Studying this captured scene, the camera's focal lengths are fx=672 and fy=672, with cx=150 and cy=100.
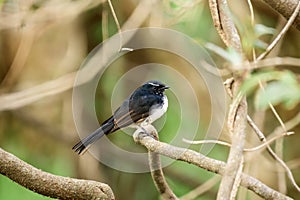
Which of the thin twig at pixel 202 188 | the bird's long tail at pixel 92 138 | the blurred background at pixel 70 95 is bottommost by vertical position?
the thin twig at pixel 202 188

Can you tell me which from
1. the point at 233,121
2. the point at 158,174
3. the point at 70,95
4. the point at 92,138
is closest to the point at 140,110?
the point at 92,138

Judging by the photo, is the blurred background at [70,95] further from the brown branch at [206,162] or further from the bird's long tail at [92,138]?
the brown branch at [206,162]

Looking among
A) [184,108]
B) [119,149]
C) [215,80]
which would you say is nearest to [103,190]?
[215,80]

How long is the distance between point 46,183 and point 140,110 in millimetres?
652

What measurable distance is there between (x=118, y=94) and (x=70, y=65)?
1.12 feet

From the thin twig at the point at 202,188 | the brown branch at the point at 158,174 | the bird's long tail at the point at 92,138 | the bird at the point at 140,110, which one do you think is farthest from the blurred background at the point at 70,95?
the brown branch at the point at 158,174

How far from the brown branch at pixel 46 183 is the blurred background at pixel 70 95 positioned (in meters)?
1.86

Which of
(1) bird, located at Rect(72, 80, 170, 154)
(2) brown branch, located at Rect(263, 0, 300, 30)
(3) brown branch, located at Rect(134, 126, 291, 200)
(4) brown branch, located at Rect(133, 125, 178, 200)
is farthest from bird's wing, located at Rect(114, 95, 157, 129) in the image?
(2) brown branch, located at Rect(263, 0, 300, 30)

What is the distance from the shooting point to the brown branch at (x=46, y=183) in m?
1.56

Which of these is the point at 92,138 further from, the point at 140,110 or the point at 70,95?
the point at 70,95

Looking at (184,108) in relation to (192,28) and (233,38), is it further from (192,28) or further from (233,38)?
(233,38)

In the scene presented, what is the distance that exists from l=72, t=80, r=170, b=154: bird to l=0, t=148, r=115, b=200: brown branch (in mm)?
421

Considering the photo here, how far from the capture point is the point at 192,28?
3.37 meters

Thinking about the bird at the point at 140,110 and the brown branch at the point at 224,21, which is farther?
the bird at the point at 140,110
